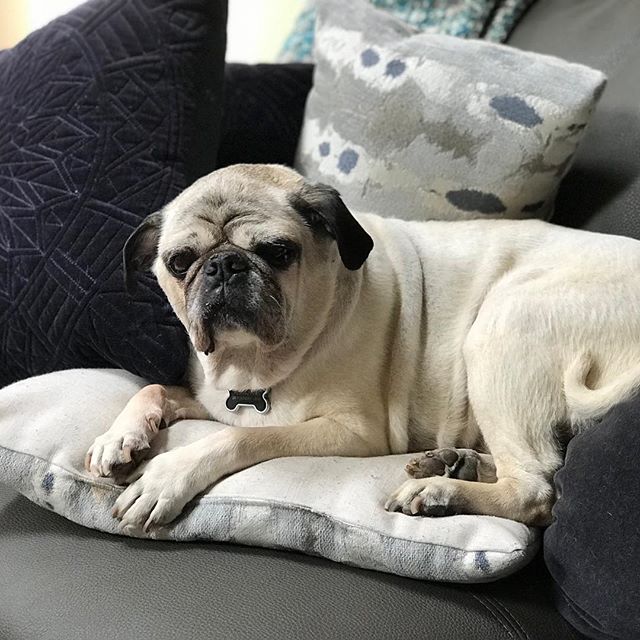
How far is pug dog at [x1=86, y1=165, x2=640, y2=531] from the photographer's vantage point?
1.04 meters

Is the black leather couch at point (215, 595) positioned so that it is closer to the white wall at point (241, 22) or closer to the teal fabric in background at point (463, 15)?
the teal fabric in background at point (463, 15)

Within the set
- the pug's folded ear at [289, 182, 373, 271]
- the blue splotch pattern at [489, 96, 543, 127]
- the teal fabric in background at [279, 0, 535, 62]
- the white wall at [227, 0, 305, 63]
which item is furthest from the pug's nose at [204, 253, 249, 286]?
the white wall at [227, 0, 305, 63]

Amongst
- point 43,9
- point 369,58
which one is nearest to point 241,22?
point 43,9

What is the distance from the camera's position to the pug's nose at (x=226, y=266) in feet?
3.47

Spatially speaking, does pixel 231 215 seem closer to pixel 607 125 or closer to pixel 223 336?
pixel 223 336

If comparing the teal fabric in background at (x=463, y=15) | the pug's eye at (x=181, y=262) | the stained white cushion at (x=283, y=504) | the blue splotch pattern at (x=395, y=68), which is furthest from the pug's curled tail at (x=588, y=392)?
the teal fabric in background at (x=463, y=15)

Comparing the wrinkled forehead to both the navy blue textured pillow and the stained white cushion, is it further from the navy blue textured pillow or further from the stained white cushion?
the stained white cushion

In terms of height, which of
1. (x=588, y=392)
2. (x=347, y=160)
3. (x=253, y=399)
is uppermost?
(x=347, y=160)

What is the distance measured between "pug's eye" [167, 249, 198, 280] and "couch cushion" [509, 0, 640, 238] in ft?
2.38

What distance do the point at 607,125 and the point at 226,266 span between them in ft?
2.56

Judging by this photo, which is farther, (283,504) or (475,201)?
(475,201)

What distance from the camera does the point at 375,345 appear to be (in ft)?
4.01

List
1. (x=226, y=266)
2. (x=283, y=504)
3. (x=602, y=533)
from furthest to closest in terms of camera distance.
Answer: (x=226, y=266), (x=283, y=504), (x=602, y=533)

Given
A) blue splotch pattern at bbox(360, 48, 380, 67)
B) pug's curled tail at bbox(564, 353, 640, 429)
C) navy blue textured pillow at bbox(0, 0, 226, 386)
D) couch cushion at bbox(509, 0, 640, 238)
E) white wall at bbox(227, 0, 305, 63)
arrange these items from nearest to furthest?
1. pug's curled tail at bbox(564, 353, 640, 429)
2. navy blue textured pillow at bbox(0, 0, 226, 386)
3. couch cushion at bbox(509, 0, 640, 238)
4. blue splotch pattern at bbox(360, 48, 380, 67)
5. white wall at bbox(227, 0, 305, 63)
